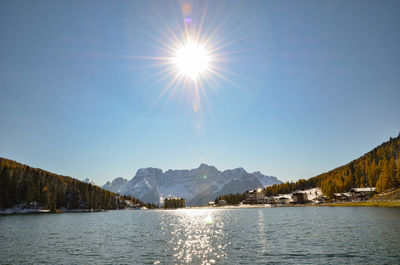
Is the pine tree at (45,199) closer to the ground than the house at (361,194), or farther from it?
farther from it

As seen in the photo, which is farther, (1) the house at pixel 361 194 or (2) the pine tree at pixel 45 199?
(1) the house at pixel 361 194

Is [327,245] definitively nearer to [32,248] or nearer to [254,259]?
[254,259]

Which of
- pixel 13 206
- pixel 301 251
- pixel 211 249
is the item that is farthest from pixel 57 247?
pixel 13 206

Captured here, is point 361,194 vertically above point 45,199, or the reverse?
point 45,199

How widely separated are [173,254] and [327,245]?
22.4m

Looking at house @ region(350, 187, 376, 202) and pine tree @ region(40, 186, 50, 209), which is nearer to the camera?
pine tree @ region(40, 186, 50, 209)

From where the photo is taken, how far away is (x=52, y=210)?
189m

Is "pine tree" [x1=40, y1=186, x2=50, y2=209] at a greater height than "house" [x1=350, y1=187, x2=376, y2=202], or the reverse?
"pine tree" [x1=40, y1=186, x2=50, y2=209]

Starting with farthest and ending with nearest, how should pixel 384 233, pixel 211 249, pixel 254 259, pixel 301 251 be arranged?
pixel 384 233 < pixel 211 249 < pixel 301 251 < pixel 254 259

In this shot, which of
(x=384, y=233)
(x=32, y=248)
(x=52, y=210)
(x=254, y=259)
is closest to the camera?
(x=254, y=259)

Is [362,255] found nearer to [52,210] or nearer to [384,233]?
[384,233]

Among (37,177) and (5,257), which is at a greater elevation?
(37,177)

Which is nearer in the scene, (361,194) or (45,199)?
(45,199)

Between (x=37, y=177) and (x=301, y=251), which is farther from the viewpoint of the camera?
(x=37, y=177)
